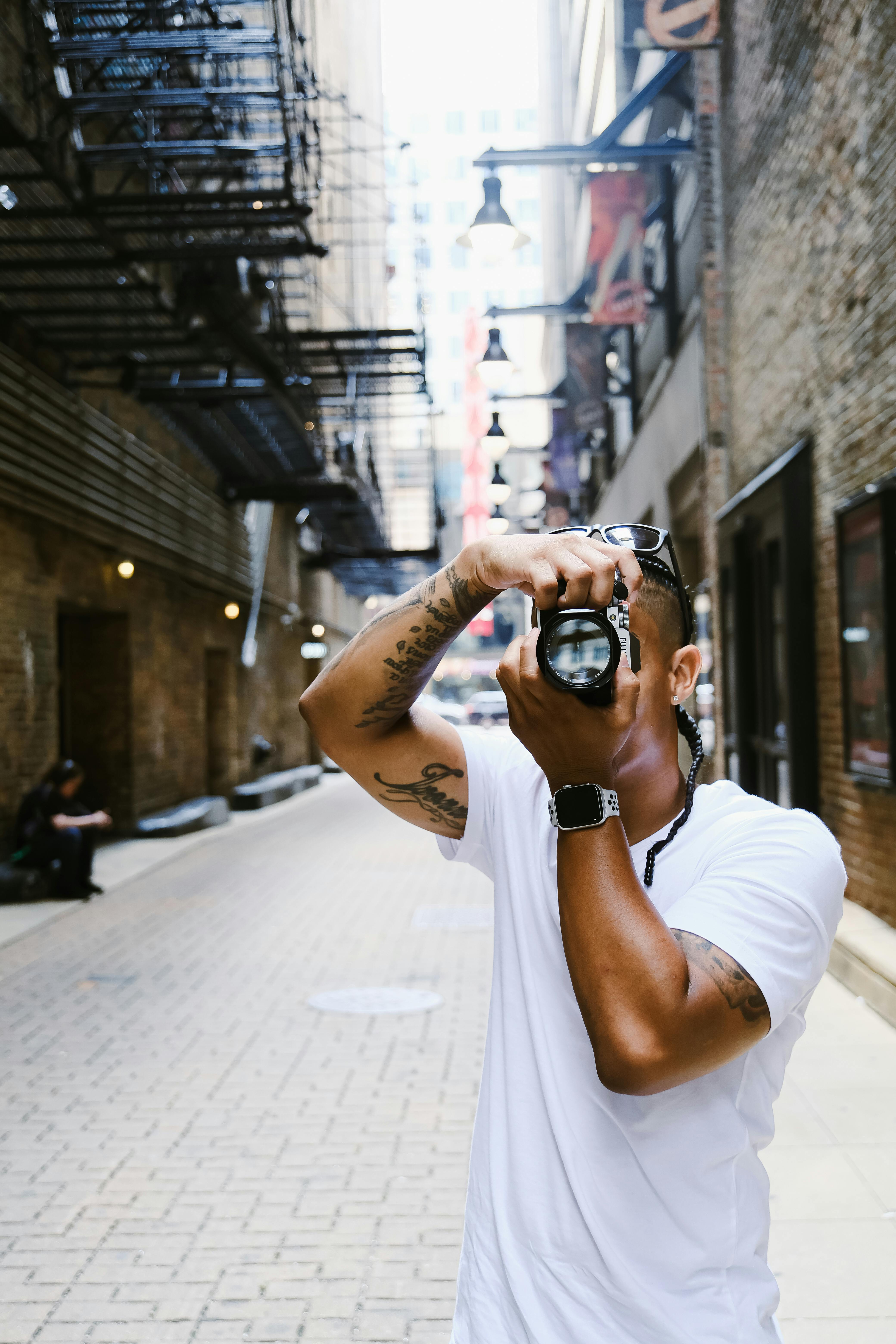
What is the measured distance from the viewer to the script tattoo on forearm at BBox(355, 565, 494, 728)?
70.2 inches

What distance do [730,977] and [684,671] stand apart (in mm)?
480

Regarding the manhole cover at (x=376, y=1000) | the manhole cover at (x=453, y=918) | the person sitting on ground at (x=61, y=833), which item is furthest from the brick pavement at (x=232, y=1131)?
the person sitting on ground at (x=61, y=833)

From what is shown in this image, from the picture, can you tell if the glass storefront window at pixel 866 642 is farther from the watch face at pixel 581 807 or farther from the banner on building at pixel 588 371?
the banner on building at pixel 588 371

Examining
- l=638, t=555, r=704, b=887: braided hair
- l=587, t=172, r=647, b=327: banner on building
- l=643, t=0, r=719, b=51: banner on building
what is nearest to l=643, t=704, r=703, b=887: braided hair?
l=638, t=555, r=704, b=887: braided hair

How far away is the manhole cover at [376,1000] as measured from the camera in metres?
7.19

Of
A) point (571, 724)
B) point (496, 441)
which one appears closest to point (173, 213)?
point (571, 724)

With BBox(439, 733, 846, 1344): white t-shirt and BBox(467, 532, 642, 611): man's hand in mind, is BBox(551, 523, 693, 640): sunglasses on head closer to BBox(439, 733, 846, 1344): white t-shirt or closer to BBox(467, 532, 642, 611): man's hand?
BBox(467, 532, 642, 611): man's hand

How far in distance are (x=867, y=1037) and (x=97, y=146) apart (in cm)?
851

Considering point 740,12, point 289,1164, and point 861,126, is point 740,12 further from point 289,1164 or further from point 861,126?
point 289,1164

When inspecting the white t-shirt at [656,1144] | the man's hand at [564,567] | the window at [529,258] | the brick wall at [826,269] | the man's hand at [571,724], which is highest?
the window at [529,258]

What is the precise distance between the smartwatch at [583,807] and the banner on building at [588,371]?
58.8ft

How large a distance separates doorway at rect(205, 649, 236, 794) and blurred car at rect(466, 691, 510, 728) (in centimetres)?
2483

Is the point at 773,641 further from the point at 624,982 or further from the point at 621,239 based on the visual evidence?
the point at 624,982

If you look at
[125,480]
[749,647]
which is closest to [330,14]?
[125,480]
